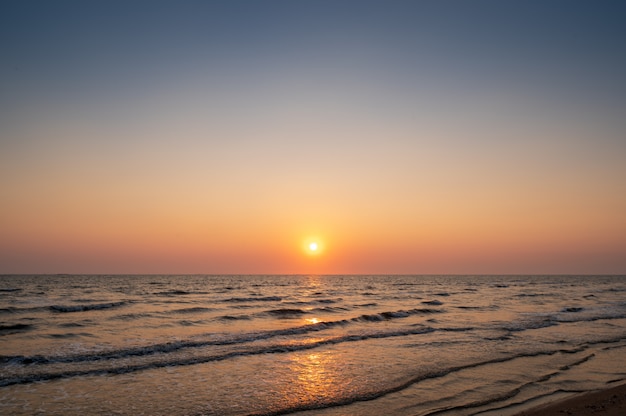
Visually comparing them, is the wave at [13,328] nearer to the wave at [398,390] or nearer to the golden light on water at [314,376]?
the golden light on water at [314,376]

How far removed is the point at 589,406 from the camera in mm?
10250

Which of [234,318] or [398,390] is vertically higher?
[398,390]

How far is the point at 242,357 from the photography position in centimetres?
1712

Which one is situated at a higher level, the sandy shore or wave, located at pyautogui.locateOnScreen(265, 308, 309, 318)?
the sandy shore

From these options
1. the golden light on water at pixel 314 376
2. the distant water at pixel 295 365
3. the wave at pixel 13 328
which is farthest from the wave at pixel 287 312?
the wave at pixel 13 328

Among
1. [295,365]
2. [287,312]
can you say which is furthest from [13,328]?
[287,312]

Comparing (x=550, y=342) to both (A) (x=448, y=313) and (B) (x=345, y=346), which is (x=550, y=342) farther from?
(A) (x=448, y=313)

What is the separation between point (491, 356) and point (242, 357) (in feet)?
33.4

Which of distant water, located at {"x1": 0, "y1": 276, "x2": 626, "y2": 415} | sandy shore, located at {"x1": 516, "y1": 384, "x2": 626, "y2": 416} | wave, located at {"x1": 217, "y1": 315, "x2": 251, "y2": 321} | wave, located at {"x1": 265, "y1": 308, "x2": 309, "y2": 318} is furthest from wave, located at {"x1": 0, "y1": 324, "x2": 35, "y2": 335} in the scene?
sandy shore, located at {"x1": 516, "y1": 384, "x2": 626, "y2": 416}

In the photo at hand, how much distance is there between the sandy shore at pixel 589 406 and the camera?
9.77 m

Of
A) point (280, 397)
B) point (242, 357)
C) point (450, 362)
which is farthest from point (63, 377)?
point (450, 362)

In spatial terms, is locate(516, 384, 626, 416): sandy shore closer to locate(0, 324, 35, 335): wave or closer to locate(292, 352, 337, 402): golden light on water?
locate(292, 352, 337, 402): golden light on water

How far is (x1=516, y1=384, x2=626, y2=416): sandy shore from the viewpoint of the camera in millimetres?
9766

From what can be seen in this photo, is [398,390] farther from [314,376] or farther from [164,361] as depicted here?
[164,361]
